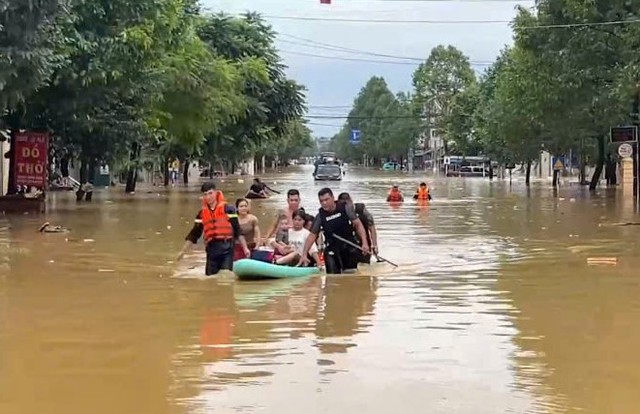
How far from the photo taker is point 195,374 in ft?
28.8

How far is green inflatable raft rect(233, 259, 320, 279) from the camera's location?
15.1 m

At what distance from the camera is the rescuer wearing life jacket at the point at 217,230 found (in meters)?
15.0

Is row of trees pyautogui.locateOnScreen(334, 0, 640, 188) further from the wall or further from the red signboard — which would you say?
the wall

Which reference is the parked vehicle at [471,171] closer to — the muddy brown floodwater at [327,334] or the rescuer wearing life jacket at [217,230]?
the muddy brown floodwater at [327,334]

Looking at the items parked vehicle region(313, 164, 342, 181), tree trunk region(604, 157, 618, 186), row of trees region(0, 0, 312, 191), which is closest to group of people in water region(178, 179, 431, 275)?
row of trees region(0, 0, 312, 191)

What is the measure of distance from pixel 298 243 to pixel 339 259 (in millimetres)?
720

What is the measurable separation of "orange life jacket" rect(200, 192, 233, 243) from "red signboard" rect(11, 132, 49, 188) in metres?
19.6

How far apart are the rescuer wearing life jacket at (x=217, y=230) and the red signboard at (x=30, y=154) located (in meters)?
19.1

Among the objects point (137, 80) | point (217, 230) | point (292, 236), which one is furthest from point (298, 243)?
point (137, 80)

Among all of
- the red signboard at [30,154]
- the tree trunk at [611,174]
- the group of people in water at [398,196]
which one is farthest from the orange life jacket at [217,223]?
the tree trunk at [611,174]

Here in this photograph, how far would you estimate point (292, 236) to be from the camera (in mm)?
16438

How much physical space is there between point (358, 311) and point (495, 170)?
102m

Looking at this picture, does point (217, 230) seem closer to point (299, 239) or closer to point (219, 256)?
point (219, 256)

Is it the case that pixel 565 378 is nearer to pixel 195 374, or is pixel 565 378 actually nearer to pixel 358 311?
pixel 195 374
